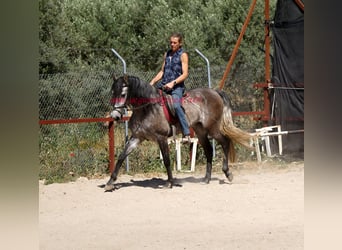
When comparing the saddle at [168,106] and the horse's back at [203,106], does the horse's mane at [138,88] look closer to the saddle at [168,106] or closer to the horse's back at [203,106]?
the saddle at [168,106]

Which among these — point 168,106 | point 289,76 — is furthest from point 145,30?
point 168,106

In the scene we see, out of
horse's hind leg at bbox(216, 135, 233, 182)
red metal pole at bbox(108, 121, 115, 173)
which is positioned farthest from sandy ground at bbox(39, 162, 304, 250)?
red metal pole at bbox(108, 121, 115, 173)

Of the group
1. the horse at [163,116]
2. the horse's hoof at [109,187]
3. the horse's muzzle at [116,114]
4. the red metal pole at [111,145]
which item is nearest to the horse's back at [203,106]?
the horse at [163,116]

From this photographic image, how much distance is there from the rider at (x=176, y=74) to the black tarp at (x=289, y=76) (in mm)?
2570

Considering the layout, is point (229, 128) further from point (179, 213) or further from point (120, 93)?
point (179, 213)

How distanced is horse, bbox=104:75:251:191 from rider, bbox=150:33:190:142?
108 mm

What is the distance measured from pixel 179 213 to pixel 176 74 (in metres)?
1.76

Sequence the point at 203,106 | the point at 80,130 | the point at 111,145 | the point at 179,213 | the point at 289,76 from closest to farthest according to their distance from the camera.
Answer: the point at 179,213 → the point at 203,106 → the point at 111,145 → the point at 80,130 → the point at 289,76

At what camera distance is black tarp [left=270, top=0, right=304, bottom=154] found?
8.55m

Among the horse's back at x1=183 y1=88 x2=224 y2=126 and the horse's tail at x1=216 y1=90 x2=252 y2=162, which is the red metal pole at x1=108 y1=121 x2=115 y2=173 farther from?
the horse's tail at x1=216 y1=90 x2=252 y2=162

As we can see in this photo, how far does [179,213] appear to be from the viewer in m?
5.09
